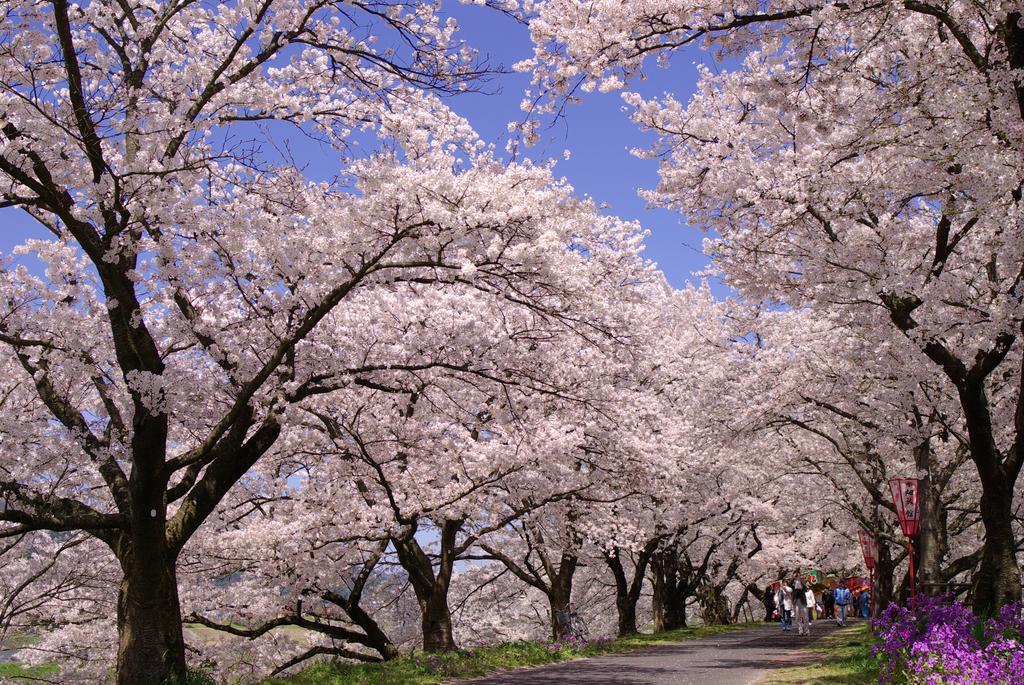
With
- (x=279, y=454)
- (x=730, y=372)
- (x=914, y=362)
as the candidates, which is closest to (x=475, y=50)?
(x=279, y=454)

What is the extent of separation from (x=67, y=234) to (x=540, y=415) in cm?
929

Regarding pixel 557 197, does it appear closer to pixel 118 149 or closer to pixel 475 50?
pixel 475 50

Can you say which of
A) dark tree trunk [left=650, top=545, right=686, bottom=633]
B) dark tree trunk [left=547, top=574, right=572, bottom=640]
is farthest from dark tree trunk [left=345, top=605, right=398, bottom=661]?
dark tree trunk [left=650, top=545, right=686, bottom=633]

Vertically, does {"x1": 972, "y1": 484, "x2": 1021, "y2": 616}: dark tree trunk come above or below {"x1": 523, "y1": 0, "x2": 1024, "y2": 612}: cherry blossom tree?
below

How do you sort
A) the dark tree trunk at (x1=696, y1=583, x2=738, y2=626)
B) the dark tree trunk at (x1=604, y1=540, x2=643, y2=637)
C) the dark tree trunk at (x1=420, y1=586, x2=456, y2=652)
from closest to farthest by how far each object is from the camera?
the dark tree trunk at (x1=420, y1=586, x2=456, y2=652)
the dark tree trunk at (x1=604, y1=540, x2=643, y2=637)
the dark tree trunk at (x1=696, y1=583, x2=738, y2=626)

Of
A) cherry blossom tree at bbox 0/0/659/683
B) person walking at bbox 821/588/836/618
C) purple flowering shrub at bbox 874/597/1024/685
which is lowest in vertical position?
person walking at bbox 821/588/836/618

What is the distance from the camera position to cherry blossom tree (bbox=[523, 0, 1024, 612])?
779cm

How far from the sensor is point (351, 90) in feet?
35.2

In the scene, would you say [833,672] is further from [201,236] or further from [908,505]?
[201,236]

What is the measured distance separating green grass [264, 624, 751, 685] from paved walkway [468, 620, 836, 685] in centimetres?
48

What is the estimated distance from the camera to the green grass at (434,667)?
37.9ft

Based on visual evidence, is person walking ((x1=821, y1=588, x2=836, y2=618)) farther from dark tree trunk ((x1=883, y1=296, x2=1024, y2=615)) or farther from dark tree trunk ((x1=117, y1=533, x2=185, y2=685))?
dark tree trunk ((x1=117, y1=533, x2=185, y2=685))

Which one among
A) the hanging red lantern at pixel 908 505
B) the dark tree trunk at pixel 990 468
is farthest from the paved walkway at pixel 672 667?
the dark tree trunk at pixel 990 468

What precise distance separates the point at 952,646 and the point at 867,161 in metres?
7.08
